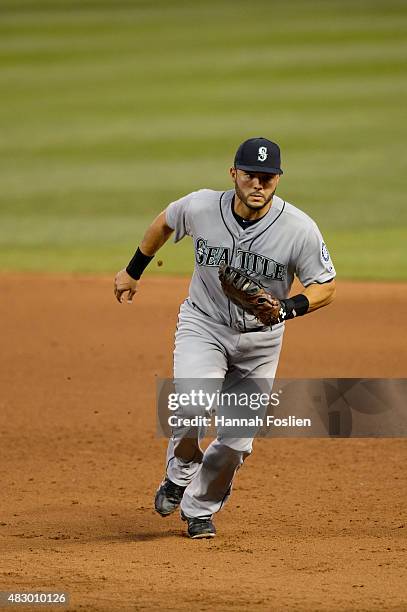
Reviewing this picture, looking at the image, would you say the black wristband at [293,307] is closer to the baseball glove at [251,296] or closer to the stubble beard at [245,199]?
the baseball glove at [251,296]

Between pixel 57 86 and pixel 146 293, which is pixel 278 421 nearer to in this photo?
pixel 146 293

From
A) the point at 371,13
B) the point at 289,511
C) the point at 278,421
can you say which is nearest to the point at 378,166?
the point at 278,421

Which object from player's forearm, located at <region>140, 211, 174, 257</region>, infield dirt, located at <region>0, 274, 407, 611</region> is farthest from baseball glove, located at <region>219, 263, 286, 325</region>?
infield dirt, located at <region>0, 274, 407, 611</region>

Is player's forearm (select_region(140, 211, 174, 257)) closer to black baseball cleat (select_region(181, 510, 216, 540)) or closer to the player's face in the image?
the player's face

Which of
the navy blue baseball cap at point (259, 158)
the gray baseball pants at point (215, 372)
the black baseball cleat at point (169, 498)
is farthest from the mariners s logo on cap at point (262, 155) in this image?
the black baseball cleat at point (169, 498)

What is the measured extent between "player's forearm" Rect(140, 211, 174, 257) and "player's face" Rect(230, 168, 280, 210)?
2.05ft

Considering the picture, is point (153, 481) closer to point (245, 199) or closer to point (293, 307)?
point (293, 307)

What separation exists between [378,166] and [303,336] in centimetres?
929

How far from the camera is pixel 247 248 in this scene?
5848 millimetres

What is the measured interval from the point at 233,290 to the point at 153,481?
220 cm

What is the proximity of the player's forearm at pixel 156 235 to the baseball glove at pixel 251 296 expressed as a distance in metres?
0.71

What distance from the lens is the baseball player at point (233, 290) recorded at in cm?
570

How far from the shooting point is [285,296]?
602cm

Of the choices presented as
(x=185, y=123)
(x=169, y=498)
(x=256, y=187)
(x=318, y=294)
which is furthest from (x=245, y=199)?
(x=185, y=123)
